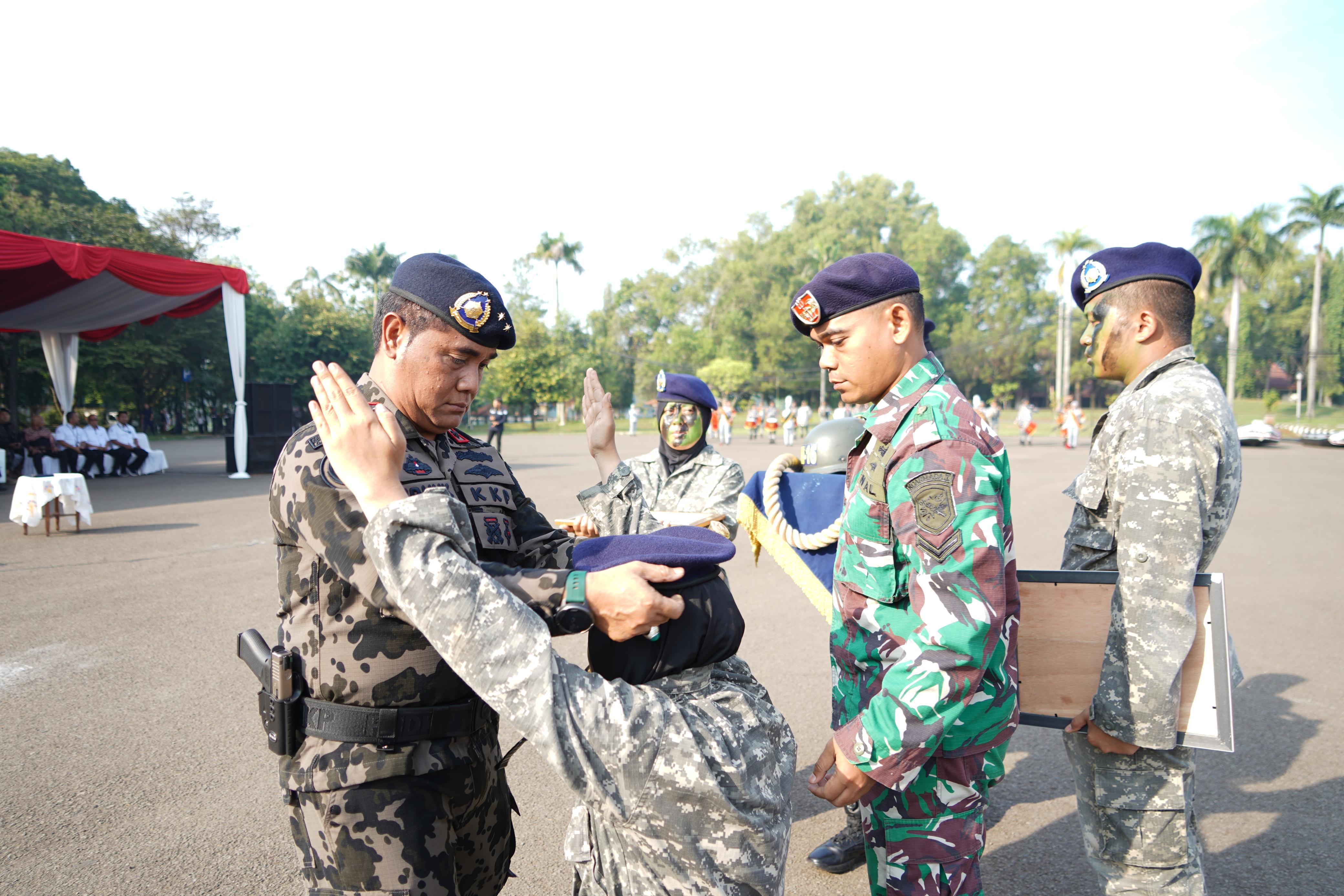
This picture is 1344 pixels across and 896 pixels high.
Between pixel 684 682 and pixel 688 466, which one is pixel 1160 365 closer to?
pixel 684 682

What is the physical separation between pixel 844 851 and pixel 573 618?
7.40 ft

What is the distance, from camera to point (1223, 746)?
6.62 feet

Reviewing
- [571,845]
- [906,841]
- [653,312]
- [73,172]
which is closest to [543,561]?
[571,845]

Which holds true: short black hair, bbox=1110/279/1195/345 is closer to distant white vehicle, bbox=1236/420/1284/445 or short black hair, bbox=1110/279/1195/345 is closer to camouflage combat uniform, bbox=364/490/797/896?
camouflage combat uniform, bbox=364/490/797/896

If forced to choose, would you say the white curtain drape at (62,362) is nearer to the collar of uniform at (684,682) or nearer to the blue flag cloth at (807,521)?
the blue flag cloth at (807,521)

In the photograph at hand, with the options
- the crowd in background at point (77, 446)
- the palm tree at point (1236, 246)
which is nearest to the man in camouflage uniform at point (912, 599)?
the crowd in background at point (77, 446)

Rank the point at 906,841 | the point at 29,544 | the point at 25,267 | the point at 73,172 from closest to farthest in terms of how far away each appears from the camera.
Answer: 1. the point at 906,841
2. the point at 29,544
3. the point at 25,267
4. the point at 73,172

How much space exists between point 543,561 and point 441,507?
2.44 feet

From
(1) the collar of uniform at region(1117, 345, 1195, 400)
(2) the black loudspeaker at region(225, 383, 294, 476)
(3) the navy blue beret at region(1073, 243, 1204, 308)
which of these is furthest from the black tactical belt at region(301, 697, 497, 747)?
(2) the black loudspeaker at region(225, 383, 294, 476)

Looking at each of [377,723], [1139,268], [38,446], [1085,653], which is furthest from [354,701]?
[38,446]

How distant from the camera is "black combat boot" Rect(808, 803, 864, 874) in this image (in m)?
3.02

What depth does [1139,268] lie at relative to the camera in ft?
7.91

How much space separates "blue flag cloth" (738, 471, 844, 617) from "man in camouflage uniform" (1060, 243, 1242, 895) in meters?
1.02

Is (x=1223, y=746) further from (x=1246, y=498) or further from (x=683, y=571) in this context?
(x=1246, y=498)
